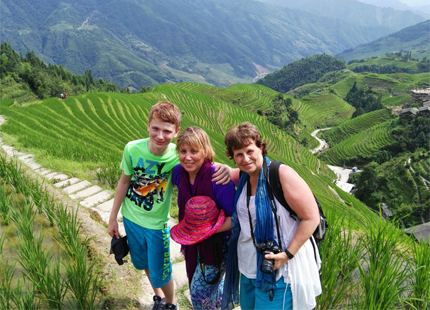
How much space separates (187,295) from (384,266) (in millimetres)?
2192

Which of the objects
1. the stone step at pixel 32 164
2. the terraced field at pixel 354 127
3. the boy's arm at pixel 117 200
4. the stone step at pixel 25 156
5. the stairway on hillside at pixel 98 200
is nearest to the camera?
the boy's arm at pixel 117 200

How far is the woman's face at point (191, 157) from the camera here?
221 cm

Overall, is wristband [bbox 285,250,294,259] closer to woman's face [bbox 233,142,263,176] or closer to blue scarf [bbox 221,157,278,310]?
blue scarf [bbox 221,157,278,310]

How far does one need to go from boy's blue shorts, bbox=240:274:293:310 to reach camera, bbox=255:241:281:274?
179mm

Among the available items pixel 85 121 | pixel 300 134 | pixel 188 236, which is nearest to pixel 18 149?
pixel 188 236

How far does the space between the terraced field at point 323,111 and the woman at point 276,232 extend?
96637mm

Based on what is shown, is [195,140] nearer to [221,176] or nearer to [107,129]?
[221,176]

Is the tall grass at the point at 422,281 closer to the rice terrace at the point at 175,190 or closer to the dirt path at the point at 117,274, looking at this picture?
the rice terrace at the point at 175,190

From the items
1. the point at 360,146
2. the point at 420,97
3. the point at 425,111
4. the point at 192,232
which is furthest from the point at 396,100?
the point at 192,232

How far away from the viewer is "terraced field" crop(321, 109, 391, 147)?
86938 millimetres

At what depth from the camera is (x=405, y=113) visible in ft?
240

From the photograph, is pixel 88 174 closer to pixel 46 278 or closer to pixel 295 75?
pixel 46 278

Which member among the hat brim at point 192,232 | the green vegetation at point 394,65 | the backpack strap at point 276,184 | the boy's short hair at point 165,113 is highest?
the green vegetation at point 394,65

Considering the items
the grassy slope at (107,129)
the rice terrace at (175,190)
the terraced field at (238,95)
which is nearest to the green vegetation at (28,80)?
the rice terrace at (175,190)
